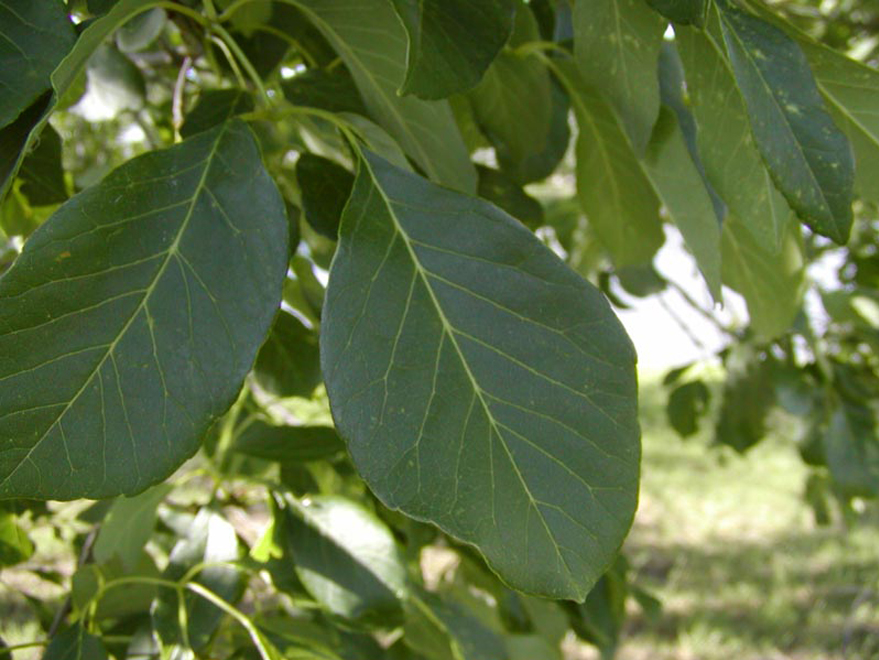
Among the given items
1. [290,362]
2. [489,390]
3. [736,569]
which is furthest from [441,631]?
[736,569]

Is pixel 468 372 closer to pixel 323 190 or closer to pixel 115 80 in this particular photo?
pixel 323 190

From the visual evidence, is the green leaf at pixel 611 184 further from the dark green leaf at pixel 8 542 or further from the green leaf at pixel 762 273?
the dark green leaf at pixel 8 542

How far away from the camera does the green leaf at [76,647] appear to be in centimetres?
69

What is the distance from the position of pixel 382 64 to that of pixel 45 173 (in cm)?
31

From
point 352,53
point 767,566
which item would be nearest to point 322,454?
point 352,53

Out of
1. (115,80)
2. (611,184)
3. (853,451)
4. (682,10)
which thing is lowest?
(853,451)

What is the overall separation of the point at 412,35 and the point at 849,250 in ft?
6.59

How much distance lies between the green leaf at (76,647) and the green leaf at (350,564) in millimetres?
170

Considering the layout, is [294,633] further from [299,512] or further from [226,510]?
[226,510]

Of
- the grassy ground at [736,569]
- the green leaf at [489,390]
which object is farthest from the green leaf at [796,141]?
the grassy ground at [736,569]

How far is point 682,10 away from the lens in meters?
0.49

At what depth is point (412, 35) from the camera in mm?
496

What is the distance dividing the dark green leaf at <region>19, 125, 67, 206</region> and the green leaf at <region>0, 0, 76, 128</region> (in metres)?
0.24

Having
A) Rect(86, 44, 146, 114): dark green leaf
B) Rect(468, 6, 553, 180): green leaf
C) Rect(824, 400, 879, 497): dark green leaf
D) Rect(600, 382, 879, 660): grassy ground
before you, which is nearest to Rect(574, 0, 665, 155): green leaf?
Rect(468, 6, 553, 180): green leaf
